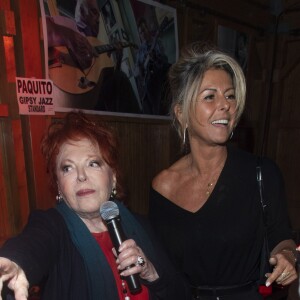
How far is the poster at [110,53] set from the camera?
286 cm

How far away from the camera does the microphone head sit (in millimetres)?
1277

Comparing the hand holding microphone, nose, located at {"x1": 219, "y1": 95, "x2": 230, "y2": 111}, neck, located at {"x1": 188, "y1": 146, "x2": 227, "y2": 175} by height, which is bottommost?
the hand holding microphone

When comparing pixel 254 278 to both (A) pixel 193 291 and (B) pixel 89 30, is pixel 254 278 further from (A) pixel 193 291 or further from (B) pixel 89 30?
(B) pixel 89 30

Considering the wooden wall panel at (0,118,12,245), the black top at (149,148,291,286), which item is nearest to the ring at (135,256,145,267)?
the black top at (149,148,291,286)

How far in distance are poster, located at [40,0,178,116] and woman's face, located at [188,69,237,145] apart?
4.82 ft

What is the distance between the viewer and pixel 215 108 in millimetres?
1857

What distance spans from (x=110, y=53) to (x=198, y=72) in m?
1.62

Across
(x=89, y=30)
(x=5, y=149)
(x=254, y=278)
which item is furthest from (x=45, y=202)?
(x=254, y=278)

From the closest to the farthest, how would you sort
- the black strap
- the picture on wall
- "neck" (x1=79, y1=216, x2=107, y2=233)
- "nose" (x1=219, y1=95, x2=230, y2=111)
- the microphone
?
1. the microphone
2. "neck" (x1=79, y1=216, x2=107, y2=233)
3. the black strap
4. "nose" (x1=219, y1=95, x2=230, y2=111)
5. the picture on wall

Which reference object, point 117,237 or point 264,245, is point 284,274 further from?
point 117,237

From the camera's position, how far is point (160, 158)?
4.17 m

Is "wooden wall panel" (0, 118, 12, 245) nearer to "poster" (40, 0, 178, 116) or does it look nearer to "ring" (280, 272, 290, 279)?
"poster" (40, 0, 178, 116)

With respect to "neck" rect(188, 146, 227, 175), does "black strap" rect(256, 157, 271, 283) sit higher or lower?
lower

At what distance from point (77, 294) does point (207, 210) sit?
2.62ft
